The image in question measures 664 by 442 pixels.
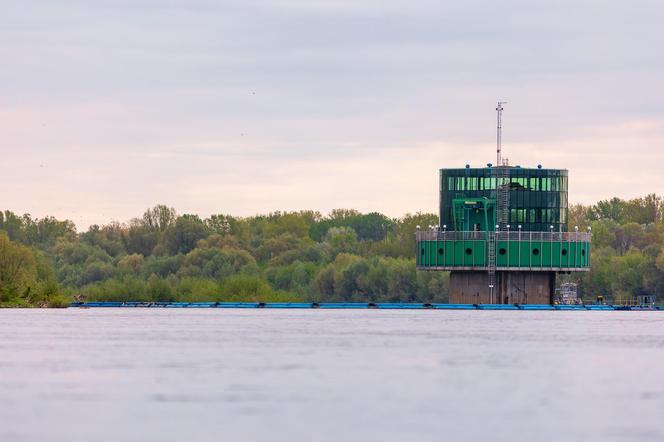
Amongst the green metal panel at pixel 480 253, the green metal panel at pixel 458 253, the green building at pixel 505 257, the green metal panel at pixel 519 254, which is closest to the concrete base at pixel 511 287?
the green building at pixel 505 257

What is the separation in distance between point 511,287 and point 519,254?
190 inches

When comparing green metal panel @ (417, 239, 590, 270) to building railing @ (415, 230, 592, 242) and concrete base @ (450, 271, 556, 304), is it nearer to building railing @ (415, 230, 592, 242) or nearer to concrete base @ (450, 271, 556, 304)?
building railing @ (415, 230, 592, 242)

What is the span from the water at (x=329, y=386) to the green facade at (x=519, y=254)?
244ft

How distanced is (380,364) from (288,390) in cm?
1502

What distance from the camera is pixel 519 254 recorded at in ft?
639

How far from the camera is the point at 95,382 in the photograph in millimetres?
72062

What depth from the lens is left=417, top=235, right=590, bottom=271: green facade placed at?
7672 inches

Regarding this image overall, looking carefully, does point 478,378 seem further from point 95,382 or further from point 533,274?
point 533,274

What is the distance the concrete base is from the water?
251 ft

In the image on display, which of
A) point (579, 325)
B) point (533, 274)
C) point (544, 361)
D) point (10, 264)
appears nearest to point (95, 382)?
point (544, 361)

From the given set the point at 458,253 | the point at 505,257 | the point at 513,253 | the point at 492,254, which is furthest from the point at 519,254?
the point at 458,253

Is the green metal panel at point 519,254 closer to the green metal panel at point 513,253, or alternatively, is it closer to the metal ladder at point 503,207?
the green metal panel at point 513,253

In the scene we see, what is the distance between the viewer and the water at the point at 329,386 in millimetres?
56031

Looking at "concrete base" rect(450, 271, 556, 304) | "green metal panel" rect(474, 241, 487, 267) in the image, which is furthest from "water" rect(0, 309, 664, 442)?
"concrete base" rect(450, 271, 556, 304)
